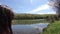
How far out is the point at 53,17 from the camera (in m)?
6.00

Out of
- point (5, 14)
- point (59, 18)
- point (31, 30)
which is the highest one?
point (5, 14)

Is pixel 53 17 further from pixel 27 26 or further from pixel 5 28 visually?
pixel 5 28

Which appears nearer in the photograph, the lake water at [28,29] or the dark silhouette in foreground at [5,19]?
the dark silhouette in foreground at [5,19]

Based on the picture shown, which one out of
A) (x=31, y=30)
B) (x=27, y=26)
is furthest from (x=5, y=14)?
(x=31, y=30)

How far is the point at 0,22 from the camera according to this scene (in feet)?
2.33

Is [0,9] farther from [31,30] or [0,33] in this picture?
[31,30]

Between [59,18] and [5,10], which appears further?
[59,18]

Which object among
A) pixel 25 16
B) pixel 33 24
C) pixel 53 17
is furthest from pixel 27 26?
pixel 25 16

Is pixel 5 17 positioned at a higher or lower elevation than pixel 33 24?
higher

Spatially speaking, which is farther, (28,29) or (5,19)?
(28,29)

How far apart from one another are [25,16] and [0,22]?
4.37 meters

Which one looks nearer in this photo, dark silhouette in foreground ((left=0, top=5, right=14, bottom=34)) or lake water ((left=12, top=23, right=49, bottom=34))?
dark silhouette in foreground ((left=0, top=5, right=14, bottom=34))

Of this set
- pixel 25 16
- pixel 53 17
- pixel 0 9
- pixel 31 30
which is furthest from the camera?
pixel 31 30

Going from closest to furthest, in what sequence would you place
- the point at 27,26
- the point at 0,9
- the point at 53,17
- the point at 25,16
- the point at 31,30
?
the point at 0,9
the point at 25,16
the point at 53,17
the point at 27,26
the point at 31,30
